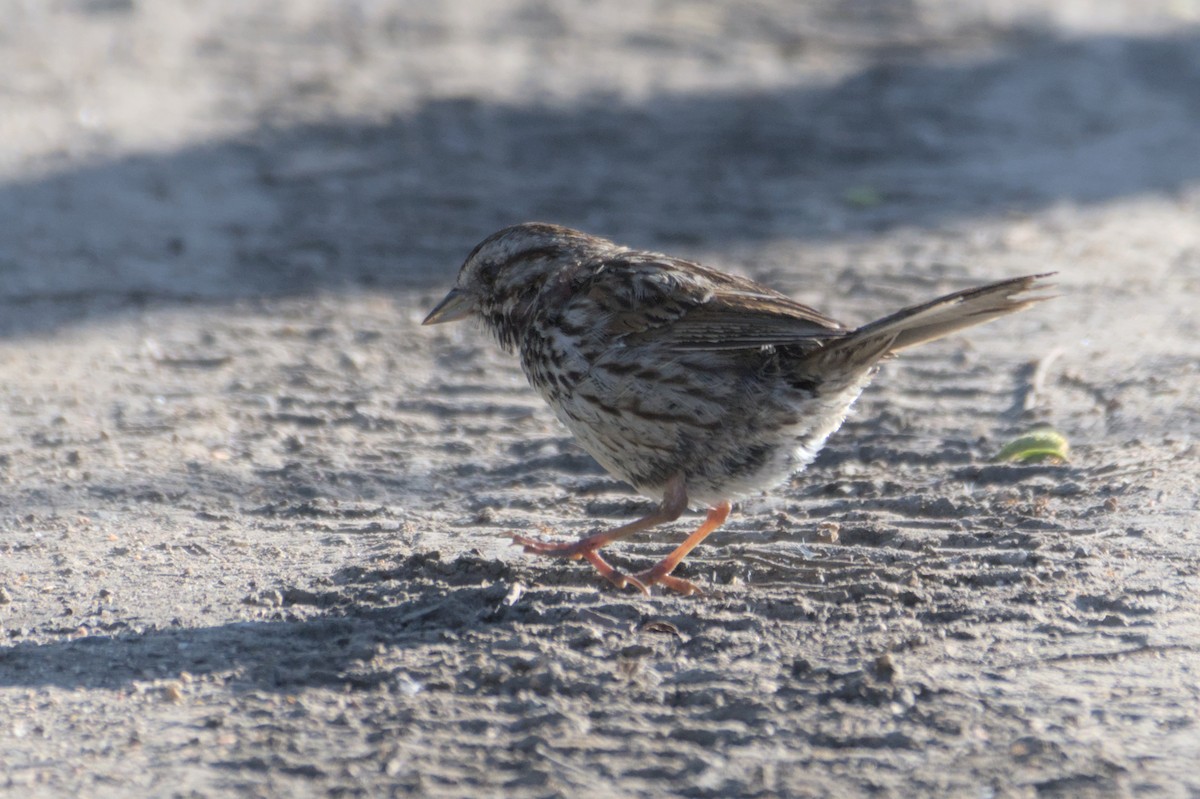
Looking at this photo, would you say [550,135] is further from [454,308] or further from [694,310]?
[694,310]

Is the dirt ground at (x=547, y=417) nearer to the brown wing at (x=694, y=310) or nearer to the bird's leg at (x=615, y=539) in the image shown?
the bird's leg at (x=615, y=539)

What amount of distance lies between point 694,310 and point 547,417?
1779mm

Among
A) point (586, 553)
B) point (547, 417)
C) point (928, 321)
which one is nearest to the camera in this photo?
point (928, 321)

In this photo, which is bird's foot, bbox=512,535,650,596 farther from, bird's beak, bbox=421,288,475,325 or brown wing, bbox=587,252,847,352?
bird's beak, bbox=421,288,475,325

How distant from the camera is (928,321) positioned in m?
4.31

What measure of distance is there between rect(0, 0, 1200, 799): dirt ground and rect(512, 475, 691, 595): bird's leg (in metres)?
0.07

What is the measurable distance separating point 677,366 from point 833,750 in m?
1.60

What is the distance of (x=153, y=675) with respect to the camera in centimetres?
399

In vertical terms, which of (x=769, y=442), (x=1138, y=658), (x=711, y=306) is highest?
(x=711, y=306)

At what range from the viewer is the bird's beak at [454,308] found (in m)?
5.54

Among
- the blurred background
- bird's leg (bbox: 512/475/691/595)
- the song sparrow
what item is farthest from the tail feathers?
the blurred background

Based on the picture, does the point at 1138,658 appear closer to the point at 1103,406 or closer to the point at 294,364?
the point at 1103,406

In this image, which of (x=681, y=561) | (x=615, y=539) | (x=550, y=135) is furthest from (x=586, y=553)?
(x=550, y=135)

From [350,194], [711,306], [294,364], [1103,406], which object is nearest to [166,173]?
[350,194]
